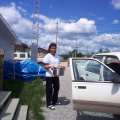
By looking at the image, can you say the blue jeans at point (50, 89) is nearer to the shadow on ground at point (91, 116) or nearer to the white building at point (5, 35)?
the shadow on ground at point (91, 116)

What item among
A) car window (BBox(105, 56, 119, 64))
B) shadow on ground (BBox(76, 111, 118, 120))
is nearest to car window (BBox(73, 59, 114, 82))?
car window (BBox(105, 56, 119, 64))

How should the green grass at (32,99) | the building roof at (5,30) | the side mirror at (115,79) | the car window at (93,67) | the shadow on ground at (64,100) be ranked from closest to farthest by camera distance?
the side mirror at (115,79) → the car window at (93,67) → the green grass at (32,99) → the shadow on ground at (64,100) → the building roof at (5,30)

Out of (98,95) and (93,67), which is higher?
(93,67)

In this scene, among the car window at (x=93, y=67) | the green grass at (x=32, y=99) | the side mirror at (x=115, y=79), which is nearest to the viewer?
the side mirror at (x=115, y=79)

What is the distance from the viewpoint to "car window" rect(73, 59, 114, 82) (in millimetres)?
2992

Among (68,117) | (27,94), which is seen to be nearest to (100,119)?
(68,117)

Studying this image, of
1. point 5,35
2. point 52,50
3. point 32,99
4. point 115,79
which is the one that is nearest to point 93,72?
point 115,79

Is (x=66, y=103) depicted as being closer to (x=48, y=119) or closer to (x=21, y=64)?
(x=48, y=119)

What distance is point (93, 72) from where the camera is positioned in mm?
3590

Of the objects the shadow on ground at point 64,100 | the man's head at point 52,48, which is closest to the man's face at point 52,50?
the man's head at point 52,48

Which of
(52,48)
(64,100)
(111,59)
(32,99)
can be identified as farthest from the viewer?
(64,100)

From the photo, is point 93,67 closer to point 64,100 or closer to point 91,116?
point 91,116

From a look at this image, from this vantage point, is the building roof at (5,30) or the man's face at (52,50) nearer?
the man's face at (52,50)

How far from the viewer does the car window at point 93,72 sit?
9.82ft
